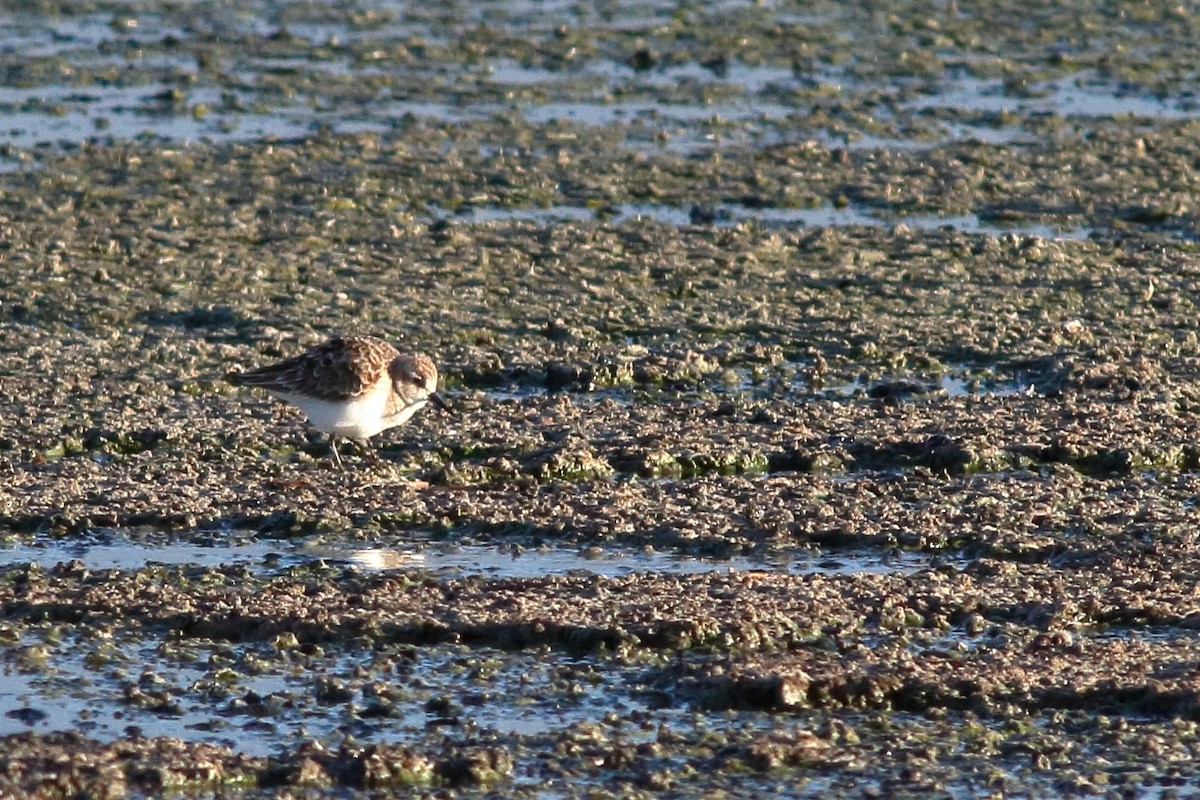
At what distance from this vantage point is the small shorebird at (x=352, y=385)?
8.89 m

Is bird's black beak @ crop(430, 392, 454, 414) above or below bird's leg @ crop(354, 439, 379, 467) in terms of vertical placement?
above

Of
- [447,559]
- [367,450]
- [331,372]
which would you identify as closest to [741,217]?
[367,450]

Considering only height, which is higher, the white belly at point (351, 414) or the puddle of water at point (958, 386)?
the white belly at point (351, 414)

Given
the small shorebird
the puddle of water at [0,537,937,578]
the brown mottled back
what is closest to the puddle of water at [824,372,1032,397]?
the small shorebird

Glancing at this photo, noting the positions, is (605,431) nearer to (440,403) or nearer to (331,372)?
(440,403)

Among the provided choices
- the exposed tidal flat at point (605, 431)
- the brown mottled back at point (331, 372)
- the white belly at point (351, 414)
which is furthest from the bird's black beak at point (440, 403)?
the white belly at point (351, 414)

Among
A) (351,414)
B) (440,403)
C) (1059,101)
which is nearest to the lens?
(351,414)

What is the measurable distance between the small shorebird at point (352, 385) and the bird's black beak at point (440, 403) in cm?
1

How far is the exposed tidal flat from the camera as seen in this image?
6.25m

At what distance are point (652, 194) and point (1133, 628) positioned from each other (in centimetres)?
718

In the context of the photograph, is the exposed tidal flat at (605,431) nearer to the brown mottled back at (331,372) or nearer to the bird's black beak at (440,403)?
the bird's black beak at (440,403)

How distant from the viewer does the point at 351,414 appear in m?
8.84

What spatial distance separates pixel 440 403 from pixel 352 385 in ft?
2.59

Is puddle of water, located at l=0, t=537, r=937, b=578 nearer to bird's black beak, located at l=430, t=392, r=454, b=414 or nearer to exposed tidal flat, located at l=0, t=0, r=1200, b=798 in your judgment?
exposed tidal flat, located at l=0, t=0, r=1200, b=798
